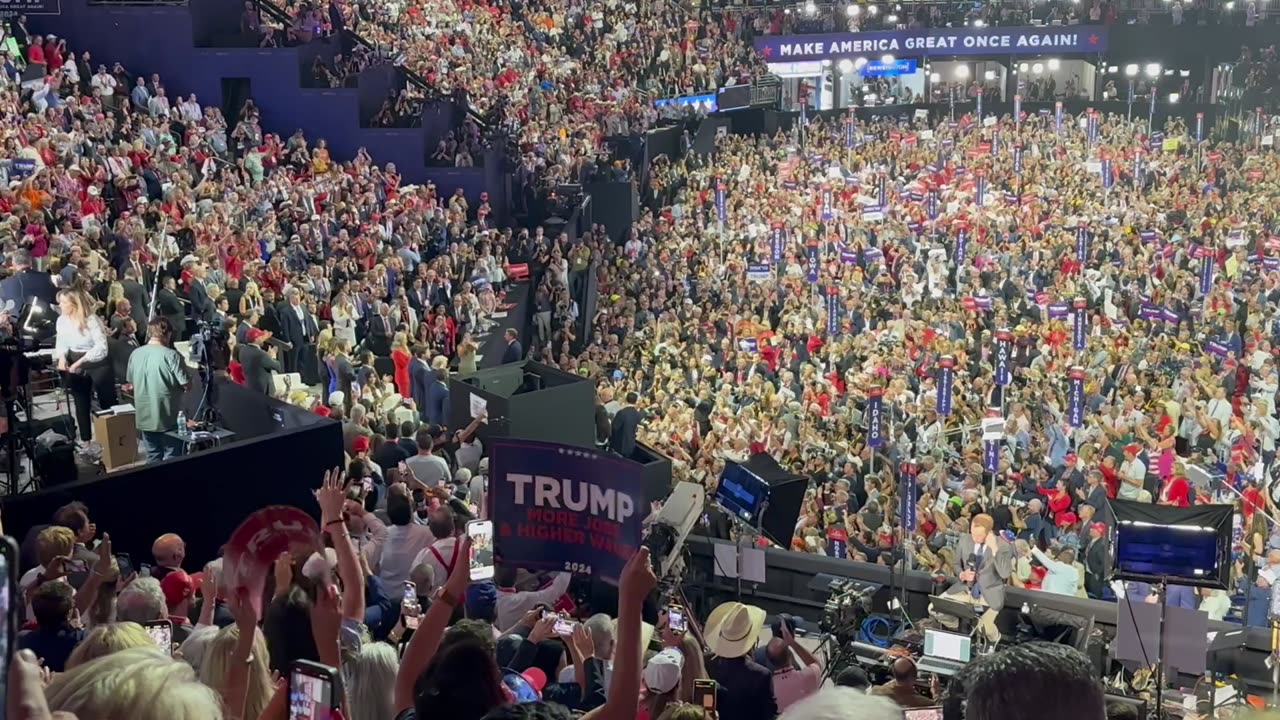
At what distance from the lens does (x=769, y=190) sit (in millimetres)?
30391

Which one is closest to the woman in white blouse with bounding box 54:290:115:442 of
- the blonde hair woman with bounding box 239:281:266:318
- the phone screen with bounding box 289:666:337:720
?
the blonde hair woman with bounding box 239:281:266:318

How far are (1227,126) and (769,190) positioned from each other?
20296mm

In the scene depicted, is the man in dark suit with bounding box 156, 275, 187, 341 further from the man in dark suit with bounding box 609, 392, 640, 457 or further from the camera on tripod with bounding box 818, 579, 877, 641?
the camera on tripod with bounding box 818, 579, 877, 641

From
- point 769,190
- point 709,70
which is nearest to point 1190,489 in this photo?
point 769,190

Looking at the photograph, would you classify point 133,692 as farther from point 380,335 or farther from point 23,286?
point 380,335

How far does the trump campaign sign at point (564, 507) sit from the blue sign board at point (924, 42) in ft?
141

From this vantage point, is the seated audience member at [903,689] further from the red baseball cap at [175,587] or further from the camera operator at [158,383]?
the camera operator at [158,383]

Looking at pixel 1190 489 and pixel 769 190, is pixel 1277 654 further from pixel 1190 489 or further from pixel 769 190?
pixel 769 190

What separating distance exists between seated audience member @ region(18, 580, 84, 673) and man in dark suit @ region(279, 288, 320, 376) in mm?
11692

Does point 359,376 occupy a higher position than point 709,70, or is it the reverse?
point 709,70

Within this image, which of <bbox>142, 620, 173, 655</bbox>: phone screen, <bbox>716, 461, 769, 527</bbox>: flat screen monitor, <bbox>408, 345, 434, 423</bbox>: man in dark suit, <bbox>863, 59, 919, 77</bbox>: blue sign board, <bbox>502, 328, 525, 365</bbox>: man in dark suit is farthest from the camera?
<bbox>863, 59, 919, 77</bbox>: blue sign board

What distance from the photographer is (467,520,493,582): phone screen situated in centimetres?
733

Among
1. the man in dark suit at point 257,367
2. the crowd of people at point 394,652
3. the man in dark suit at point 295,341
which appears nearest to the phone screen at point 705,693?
the crowd of people at point 394,652

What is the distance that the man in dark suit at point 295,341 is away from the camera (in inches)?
664
